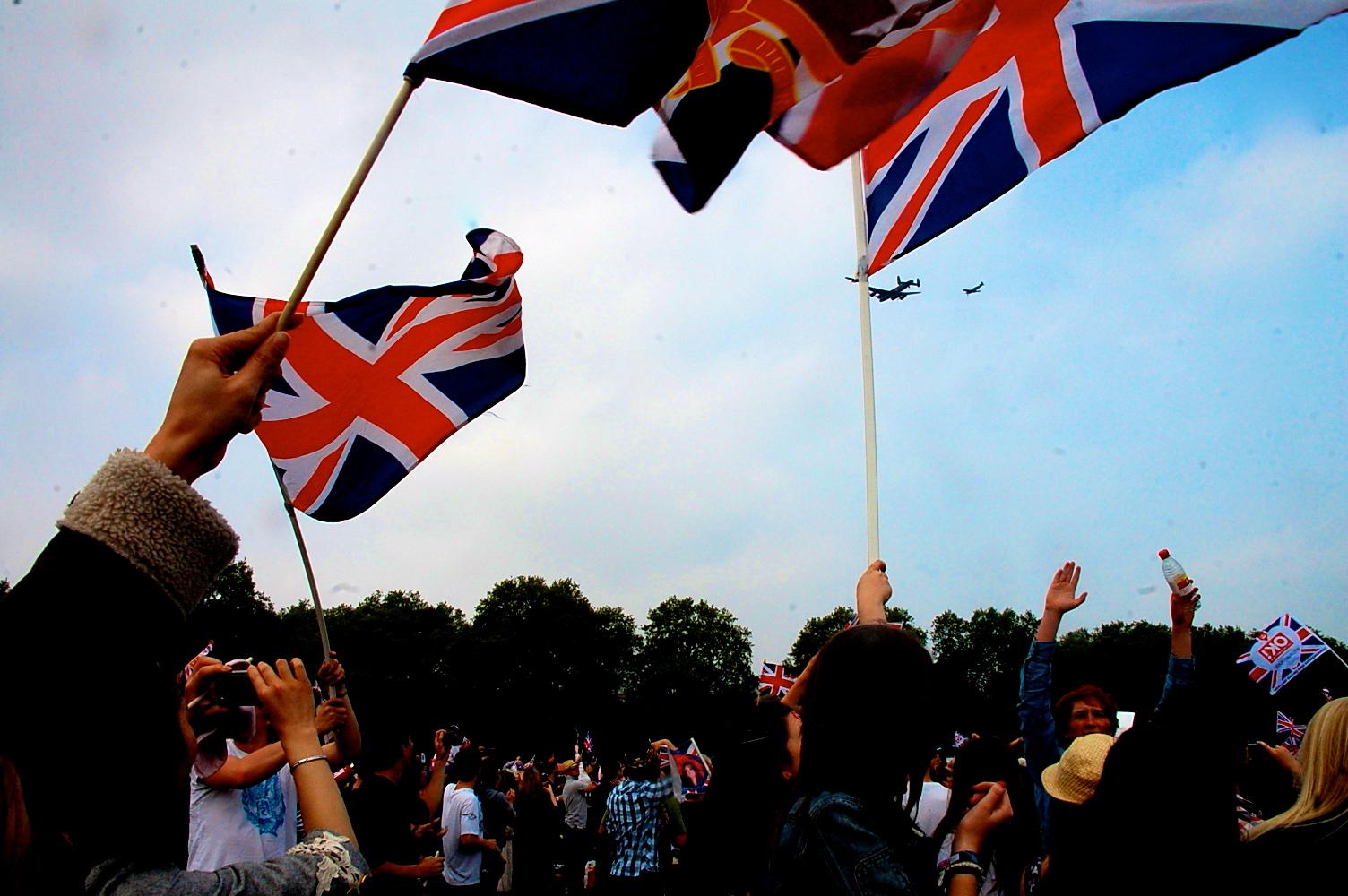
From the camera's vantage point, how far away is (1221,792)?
269 centimetres

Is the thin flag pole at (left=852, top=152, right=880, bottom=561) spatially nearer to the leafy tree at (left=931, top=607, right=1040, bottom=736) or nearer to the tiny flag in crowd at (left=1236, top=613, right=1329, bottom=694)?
the tiny flag in crowd at (left=1236, top=613, right=1329, bottom=694)

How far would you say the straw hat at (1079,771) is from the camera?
137 inches

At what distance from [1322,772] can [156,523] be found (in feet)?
10.7

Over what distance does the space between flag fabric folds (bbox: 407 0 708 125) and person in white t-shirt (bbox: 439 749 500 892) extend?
25.3 feet

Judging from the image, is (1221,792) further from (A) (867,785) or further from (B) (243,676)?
(B) (243,676)

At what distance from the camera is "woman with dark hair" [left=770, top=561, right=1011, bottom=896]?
2096 mm

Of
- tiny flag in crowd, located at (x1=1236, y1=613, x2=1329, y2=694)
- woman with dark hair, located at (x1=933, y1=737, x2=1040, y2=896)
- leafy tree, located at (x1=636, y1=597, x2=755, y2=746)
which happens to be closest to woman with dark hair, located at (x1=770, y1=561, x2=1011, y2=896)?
woman with dark hair, located at (x1=933, y1=737, x2=1040, y2=896)

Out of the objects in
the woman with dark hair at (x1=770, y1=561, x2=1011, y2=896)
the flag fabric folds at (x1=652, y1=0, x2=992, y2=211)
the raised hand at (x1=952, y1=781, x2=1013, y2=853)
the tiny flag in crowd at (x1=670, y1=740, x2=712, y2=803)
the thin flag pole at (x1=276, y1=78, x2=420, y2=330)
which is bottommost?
the tiny flag in crowd at (x1=670, y1=740, x2=712, y2=803)

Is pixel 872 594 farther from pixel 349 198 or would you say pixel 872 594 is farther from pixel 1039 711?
pixel 349 198

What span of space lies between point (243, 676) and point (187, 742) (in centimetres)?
213

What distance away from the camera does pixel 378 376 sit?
550cm

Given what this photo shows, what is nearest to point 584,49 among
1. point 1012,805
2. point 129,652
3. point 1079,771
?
point 129,652

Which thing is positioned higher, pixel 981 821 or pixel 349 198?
pixel 349 198

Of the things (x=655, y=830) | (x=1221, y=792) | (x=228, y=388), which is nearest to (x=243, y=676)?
(x=228, y=388)
